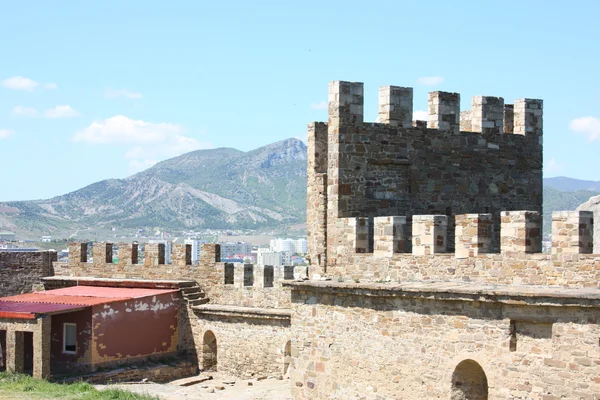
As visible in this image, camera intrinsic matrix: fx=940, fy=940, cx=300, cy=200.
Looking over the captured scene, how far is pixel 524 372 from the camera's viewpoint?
1198 cm

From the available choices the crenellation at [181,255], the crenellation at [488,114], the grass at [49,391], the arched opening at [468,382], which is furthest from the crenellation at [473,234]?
the crenellation at [181,255]

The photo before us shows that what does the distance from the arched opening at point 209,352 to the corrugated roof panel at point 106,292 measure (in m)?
1.57

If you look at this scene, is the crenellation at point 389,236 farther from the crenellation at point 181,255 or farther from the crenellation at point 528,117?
the crenellation at point 181,255

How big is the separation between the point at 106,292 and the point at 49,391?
535 centimetres

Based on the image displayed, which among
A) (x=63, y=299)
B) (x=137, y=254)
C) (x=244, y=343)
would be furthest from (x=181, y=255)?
(x=244, y=343)

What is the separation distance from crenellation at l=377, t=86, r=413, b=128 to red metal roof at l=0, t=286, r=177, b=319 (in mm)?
9928

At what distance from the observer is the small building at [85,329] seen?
22125mm

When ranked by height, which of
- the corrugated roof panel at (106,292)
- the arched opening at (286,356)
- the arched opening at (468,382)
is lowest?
the arched opening at (286,356)

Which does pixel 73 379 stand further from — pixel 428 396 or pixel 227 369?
pixel 428 396

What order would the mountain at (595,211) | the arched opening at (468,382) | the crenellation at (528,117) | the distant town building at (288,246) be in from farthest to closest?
1. the distant town building at (288,246)
2. the mountain at (595,211)
3. the crenellation at (528,117)
4. the arched opening at (468,382)

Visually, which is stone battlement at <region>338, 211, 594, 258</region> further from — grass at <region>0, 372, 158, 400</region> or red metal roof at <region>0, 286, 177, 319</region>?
red metal roof at <region>0, 286, 177, 319</region>

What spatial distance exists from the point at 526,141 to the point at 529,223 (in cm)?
540

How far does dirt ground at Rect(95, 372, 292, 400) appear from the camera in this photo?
20.1 m

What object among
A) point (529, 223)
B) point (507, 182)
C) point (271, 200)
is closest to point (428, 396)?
point (529, 223)
